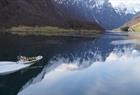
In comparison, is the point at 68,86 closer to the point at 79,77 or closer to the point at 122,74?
the point at 79,77

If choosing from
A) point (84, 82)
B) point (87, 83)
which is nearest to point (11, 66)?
point (84, 82)

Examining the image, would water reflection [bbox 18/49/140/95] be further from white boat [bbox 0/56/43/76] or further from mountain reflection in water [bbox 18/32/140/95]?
white boat [bbox 0/56/43/76]

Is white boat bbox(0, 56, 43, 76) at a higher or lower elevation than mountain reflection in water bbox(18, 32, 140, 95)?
higher

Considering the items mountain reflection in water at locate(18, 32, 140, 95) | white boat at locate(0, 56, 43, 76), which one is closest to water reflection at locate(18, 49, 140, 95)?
mountain reflection in water at locate(18, 32, 140, 95)

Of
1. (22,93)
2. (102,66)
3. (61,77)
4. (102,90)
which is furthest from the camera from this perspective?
(102,66)

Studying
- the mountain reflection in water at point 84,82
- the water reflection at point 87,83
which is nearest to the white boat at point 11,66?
the mountain reflection in water at point 84,82

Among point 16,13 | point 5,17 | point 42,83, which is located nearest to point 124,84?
point 42,83

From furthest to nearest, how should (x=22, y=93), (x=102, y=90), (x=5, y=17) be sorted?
(x=5, y=17) < (x=102, y=90) < (x=22, y=93)

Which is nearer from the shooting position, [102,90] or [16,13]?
[102,90]

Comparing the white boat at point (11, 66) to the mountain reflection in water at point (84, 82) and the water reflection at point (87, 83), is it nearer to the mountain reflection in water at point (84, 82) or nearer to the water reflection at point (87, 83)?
the mountain reflection in water at point (84, 82)

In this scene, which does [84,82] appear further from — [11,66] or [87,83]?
[11,66]

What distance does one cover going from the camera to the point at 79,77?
155 ft

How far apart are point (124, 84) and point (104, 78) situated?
465 centimetres

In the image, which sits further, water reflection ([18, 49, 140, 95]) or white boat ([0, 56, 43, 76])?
white boat ([0, 56, 43, 76])
